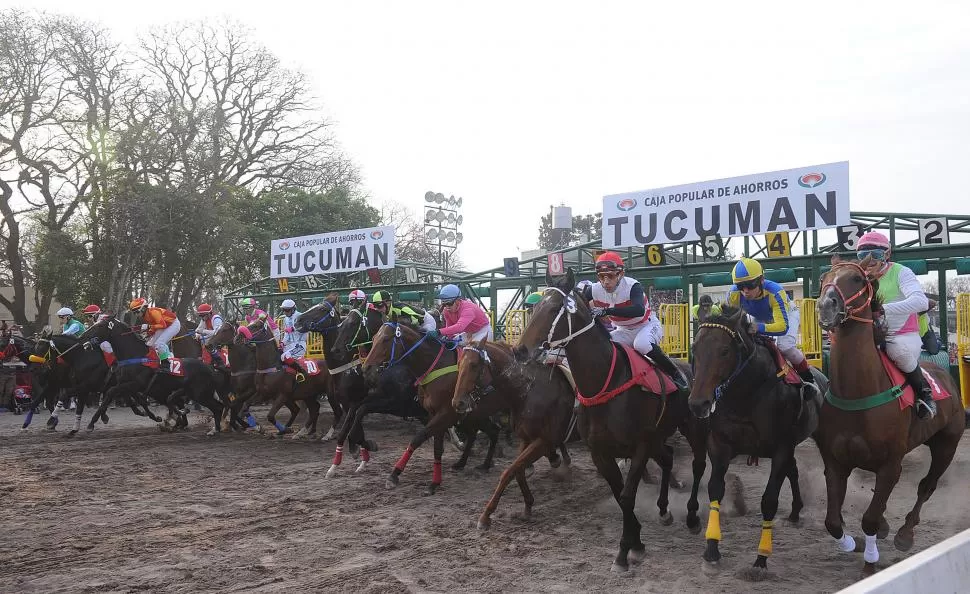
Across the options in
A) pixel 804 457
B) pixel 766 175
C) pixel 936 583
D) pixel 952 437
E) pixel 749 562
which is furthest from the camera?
pixel 766 175

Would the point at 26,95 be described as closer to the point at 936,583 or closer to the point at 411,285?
the point at 411,285

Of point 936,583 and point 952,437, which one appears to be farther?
point 952,437

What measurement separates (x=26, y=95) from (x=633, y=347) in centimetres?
2384

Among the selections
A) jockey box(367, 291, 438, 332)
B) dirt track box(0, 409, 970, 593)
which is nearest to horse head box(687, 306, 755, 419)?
dirt track box(0, 409, 970, 593)

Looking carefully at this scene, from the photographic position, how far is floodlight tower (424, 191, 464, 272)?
31844mm

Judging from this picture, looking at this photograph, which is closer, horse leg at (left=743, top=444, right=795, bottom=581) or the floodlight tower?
horse leg at (left=743, top=444, right=795, bottom=581)

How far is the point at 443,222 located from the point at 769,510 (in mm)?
27631

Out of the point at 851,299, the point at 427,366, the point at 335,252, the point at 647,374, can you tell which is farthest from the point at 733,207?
the point at 335,252

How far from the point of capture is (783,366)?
19.8ft

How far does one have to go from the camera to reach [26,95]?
2386 centimetres

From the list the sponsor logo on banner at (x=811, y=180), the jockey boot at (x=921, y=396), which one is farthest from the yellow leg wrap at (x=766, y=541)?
the sponsor logo on banner at (x=811, y=180)

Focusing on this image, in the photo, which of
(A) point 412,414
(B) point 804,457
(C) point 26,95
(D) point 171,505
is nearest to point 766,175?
(B) point 804,457

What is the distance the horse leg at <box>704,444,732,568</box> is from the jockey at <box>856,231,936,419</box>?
1445mm

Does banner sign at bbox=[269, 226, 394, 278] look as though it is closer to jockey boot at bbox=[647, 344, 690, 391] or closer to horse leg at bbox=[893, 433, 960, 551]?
jockey boot at bbox=[647, 344, 690, 391]
